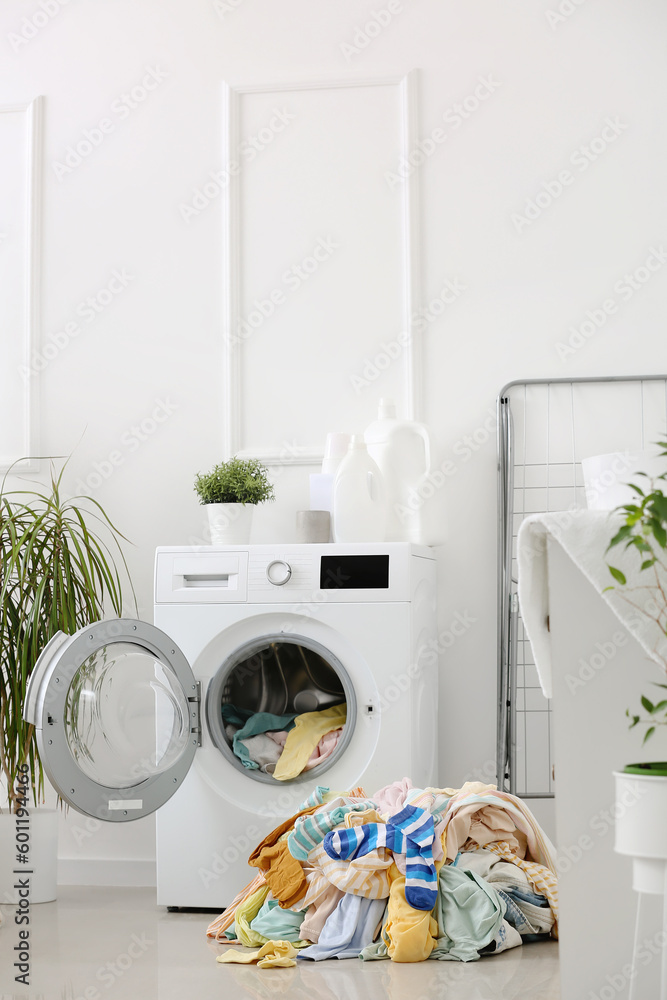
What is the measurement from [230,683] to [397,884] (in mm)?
722

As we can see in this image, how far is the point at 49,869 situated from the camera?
8.27 feet

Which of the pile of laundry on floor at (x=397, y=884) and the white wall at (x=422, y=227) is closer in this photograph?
the pile of laundry on floor at (x=397, y=884)

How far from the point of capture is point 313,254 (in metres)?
2.91

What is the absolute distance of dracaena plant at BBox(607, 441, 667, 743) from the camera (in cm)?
119

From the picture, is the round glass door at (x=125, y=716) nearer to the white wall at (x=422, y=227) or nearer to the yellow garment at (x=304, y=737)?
the yellow garment at (x=304, y=737)

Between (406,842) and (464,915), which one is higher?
(406,842)

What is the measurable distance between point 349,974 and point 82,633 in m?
0.89
